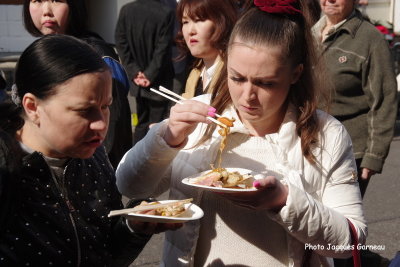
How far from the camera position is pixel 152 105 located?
7086mm

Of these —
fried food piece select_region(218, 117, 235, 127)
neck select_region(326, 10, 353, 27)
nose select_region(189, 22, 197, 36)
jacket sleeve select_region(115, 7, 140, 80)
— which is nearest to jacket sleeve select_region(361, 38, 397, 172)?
neck select_region(326, 10, 353, 27)

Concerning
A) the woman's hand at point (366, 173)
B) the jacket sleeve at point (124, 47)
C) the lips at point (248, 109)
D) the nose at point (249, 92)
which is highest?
the nose at point (249, 92)

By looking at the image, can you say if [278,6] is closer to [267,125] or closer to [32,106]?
[267,125]

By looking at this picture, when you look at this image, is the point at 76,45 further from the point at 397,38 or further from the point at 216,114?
the point at 397,38

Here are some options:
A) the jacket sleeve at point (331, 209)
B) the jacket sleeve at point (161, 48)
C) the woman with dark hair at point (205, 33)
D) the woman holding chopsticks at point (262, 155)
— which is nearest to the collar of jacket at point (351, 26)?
the woman with dark hair at point (205, 33)

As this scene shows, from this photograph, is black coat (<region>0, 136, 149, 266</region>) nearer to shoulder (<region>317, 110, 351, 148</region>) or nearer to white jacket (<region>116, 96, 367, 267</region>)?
white jacket (<region>116, 96, 367, 267</region>)

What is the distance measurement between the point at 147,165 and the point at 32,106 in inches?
19.2

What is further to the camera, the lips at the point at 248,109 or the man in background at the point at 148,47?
the man in background at the point at 148,47

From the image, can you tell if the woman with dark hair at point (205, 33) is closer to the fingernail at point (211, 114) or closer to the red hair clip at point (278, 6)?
the red hair clip at point (278, 6)

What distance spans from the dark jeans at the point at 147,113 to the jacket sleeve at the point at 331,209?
15.4 feet

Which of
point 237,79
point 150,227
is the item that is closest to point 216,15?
point 237,79

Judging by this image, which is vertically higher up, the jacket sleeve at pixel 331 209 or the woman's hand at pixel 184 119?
the woman's hand at pixel 184 119

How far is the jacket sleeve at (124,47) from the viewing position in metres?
7.02

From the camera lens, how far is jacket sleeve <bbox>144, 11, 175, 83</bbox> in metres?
6.89
